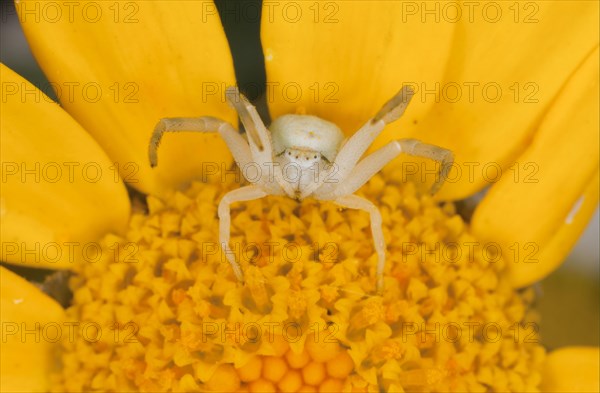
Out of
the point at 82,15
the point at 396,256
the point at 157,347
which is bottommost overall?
the point at 157,347

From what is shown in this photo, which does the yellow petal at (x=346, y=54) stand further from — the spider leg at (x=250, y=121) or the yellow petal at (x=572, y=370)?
the yellow petal at (x=572, y=370)

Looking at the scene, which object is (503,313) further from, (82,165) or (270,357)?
(82,165)

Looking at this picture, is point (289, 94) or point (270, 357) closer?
point (270, 357)

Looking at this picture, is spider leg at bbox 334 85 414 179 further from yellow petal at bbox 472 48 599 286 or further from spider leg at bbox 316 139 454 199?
yellow petal at bbox 472 48 599 286

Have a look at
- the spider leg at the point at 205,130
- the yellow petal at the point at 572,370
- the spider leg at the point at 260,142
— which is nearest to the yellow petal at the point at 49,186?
the spider leg at the point at 205,130

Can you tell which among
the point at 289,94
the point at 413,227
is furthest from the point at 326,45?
the point at 413,227

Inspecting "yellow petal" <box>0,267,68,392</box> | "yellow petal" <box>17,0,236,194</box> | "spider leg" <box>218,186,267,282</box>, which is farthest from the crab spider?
"yellow petal" <box>0,267,68,392</box>

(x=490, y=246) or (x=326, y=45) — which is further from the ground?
(x=326, y=45)
